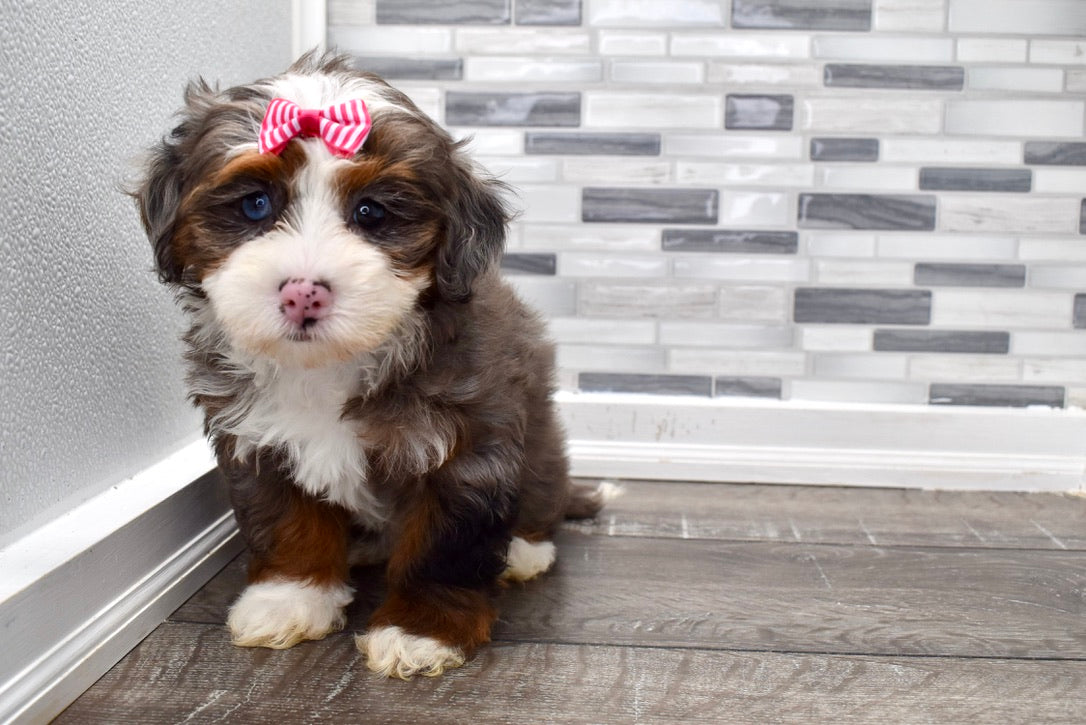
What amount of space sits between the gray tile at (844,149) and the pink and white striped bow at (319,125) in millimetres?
1521

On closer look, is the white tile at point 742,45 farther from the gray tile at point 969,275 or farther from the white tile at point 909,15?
the gray tile at point 969,275

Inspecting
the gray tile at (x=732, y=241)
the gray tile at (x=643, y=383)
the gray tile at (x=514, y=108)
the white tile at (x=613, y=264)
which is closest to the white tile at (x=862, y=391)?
the gray tile at (x=643, y=383)

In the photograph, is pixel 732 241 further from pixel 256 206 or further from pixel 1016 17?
pixel 256 206

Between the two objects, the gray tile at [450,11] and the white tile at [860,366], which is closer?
the gray tile at [450,11]

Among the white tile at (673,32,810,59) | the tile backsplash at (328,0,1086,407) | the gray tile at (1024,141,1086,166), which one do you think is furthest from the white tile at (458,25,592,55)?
the gray tile at (1024,141,1086,166)

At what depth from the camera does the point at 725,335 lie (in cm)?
262

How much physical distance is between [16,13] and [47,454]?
2.18 feet

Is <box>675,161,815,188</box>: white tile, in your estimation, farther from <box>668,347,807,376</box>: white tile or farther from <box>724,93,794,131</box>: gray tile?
<box>668,347,807,376</box>: white tile

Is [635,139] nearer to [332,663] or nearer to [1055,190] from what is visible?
[1055,190]

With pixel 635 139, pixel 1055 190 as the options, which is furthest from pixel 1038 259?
pixel 635 139

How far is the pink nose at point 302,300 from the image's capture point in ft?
4.16

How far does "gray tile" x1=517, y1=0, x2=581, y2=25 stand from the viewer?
250cm

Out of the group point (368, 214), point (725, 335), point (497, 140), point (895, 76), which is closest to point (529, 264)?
point (497, 140)

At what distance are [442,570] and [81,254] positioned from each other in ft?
2.60
